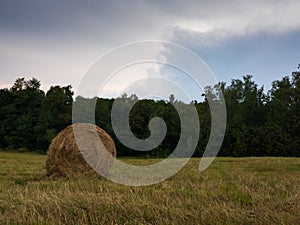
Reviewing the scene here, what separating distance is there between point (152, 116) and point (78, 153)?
3334 centimetres

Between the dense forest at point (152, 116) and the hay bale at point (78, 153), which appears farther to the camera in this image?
the dense forest at point (152, 116)

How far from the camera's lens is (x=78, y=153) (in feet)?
37.5

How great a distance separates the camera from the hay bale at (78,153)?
11.1 meters

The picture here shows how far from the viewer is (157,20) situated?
44.7ft

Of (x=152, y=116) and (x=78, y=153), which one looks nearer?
(x=78, y=153)

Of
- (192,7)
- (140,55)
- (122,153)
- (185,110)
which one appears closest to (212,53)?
(192,7)

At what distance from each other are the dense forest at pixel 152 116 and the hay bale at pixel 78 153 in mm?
29984

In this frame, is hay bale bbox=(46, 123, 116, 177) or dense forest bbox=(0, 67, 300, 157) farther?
dense forest bbox=(0, 67, 300, 157)

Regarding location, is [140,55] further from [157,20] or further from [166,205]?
[166,205]

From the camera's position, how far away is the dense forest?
4519 centimetres

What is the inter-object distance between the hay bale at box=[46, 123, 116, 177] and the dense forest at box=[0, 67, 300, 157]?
30.0 meters

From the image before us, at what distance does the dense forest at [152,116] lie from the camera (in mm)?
45188

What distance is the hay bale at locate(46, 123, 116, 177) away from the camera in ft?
36.3

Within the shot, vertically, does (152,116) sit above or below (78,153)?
above
